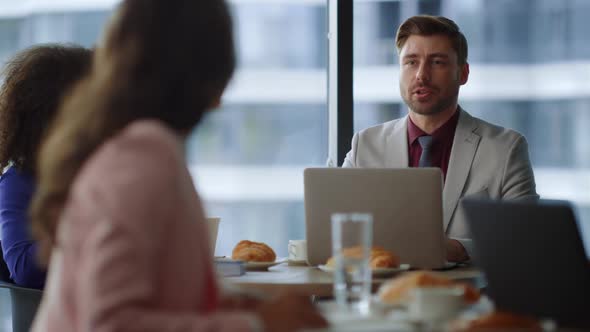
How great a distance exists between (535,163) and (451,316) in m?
3.55

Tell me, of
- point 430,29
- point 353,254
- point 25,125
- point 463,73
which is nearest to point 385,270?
point 353,254

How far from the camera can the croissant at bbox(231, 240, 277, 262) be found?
2.76 meters

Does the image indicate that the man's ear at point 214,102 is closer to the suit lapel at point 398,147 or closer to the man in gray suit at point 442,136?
the man in gray suit at point 442,136

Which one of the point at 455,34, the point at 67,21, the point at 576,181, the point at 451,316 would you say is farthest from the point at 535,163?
the point at 451,316

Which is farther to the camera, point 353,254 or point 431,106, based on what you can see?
point 431,106

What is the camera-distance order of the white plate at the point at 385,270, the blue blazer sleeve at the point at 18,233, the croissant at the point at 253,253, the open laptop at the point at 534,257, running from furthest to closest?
the croissant at the point at 253,253 → the blue blazer sleeve at the point at 18,233 → the white plate at the point at 385,270 → the open laptop at the point at 534,257

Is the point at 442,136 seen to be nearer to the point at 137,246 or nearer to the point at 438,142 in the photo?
the point at 438,142

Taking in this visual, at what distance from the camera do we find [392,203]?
2.46 metres

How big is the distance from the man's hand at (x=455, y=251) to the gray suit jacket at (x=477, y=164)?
288 millimetres

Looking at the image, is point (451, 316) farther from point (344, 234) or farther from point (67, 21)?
point (67, 21)

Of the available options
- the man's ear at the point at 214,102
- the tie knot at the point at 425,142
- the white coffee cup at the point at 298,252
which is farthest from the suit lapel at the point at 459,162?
the man's ear at the point at 214,102

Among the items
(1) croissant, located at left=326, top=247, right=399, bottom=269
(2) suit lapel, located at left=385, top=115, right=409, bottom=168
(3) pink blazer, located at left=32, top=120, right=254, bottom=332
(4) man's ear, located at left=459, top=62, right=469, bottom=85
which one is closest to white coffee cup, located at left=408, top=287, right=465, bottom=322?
(3) pink blazer, located at left=32, top=120, right=254, bottom=332

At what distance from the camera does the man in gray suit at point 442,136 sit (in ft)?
10.7

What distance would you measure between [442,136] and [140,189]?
2403 mm
